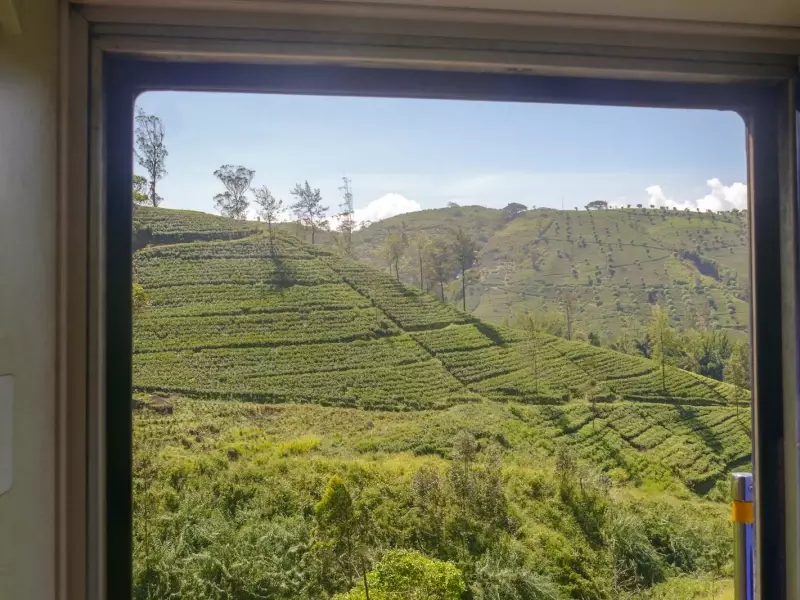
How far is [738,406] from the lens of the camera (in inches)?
53.1

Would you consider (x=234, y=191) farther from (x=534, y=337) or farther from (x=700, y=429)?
(x=700, y=429)

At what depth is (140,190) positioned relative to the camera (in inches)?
46.9

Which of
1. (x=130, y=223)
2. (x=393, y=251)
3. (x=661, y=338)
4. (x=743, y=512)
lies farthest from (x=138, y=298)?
(x=743, y=512)

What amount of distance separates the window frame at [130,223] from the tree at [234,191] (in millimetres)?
166

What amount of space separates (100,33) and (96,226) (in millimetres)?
365

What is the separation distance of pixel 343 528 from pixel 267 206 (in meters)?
0.71

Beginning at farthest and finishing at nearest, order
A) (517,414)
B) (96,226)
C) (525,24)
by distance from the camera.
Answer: (517,414), (525,24), (96,226)

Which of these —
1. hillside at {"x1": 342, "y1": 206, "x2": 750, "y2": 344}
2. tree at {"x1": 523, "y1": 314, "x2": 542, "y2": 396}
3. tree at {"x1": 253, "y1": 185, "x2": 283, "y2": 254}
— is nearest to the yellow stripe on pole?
hillside at {"x1": 342, "y1": 206, "x2": 750, "y2": 344}

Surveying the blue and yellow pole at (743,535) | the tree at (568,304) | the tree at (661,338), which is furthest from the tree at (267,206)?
the blue and yellow pole at (743,535)

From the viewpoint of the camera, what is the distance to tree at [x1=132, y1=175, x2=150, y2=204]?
1.18 m

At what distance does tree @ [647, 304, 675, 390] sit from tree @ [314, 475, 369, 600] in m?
0.75

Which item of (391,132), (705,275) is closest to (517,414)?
(705,275)

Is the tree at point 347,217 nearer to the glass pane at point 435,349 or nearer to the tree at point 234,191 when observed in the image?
the glass pane at point 435,349

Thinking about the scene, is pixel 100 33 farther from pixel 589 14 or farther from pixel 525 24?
pixel 589 14
